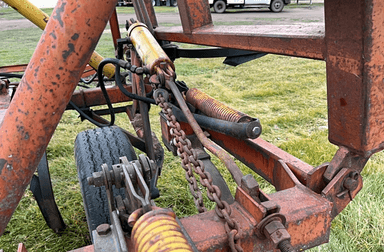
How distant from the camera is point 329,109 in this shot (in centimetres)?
109

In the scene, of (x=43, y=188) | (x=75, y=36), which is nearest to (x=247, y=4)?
(x=43, y=188)

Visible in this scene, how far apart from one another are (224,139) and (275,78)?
4.84 m

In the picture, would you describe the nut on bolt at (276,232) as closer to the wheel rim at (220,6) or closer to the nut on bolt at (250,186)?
the nut on bolt at (250,186)

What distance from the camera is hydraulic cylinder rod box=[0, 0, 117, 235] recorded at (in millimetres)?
897

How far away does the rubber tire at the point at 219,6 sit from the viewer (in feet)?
58.0

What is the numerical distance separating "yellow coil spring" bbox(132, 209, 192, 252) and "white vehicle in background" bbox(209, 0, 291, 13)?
17469mm

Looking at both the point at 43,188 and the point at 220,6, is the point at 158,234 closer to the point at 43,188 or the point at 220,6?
the point at 43,188

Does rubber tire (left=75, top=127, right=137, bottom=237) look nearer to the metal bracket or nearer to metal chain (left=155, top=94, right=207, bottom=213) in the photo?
the metal bracket

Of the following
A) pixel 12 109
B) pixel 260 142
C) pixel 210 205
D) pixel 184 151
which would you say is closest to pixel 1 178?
pixel 12 109

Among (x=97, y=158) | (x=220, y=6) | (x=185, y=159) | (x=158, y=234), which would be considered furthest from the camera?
(x=220, y=6)

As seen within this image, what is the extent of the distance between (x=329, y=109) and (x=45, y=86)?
852 millimetres

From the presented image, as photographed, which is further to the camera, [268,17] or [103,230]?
[268,17]

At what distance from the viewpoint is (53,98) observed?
0.96 m

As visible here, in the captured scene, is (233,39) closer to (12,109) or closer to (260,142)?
(260,142)
